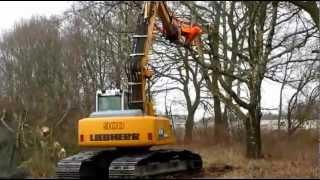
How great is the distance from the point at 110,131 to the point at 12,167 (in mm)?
8514

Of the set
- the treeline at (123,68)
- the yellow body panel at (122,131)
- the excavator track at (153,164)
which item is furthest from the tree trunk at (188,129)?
the yellow body panel at (122,131)

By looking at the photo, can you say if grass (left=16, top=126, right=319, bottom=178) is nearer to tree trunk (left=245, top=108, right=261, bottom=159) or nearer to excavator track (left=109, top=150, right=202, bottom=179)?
tree trunk (left=245, top=108, right=261, bottom=159)

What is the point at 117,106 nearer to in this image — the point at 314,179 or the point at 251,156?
the point at 314,179

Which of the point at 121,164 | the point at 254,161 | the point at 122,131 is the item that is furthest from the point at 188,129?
the point at 121,164

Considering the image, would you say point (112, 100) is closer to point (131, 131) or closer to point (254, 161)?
point (131, 131)

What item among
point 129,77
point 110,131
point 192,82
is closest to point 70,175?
point 110,131

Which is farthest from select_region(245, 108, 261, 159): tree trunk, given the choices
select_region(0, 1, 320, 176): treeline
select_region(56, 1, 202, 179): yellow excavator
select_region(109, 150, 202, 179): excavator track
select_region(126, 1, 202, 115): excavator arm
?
select_region(126, 1, 202, 115): excavator arm

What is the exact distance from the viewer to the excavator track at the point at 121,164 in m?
13.9

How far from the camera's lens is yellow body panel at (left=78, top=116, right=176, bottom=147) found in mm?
14516

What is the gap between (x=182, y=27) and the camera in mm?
17297

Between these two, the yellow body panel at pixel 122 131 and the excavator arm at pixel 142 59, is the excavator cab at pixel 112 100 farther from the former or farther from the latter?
the yellow body panel at pixel 122 131

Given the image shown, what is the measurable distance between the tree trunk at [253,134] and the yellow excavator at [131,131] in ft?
21.2

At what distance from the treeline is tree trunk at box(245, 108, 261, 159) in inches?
1.4

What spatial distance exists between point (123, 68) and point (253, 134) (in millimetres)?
6592
